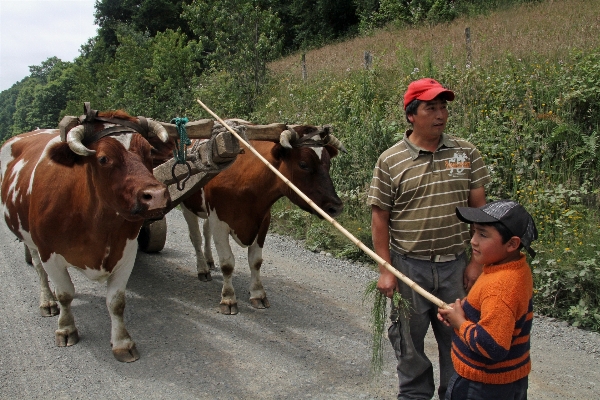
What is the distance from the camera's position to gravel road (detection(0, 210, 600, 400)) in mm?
4016

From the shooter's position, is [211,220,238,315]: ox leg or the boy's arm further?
[211,220,238,315]: ox leg

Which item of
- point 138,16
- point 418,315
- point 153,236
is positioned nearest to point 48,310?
point 153,236

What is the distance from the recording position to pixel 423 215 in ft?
10.1

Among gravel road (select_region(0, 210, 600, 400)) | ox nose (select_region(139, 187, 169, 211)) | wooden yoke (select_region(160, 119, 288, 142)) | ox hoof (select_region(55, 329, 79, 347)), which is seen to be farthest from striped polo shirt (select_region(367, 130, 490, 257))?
ox hoof (select_region(55, 329, 79, 347))

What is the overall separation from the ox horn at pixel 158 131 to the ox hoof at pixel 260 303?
219 centimetres

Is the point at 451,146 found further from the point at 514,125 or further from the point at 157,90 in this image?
the point at 157,90

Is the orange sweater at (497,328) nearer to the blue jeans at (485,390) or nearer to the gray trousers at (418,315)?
the blue jeans at (485,390)

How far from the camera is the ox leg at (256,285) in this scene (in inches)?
226

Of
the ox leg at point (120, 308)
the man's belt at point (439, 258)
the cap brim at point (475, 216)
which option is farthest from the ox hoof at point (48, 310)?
the cap brim at point (475, 216)

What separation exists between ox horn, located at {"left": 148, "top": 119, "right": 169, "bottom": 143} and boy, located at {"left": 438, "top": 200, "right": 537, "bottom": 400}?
262cm

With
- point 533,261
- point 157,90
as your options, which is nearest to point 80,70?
point 157,90

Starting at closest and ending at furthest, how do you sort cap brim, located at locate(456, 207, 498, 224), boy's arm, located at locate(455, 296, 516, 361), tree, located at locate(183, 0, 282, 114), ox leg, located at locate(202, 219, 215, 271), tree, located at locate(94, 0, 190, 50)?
boy's arm, located at locate(455, 296, 516, 361) → cap brim, located at locate(456, 207, 498, 224) → ox leg, located at locate(202, 219, 215, 271) → tree, located at locate(183, 0, 282, 114) → tree, located at locate(94, 0, 190, 50)

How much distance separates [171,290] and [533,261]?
4.05 meters

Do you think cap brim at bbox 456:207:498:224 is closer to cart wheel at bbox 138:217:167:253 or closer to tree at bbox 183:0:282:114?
cart wheel at bbox 138:217:167:253
